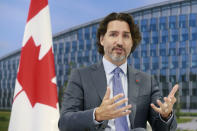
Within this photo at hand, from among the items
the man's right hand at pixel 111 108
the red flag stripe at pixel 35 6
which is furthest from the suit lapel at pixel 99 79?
the red flag stripe at pixel 35 6

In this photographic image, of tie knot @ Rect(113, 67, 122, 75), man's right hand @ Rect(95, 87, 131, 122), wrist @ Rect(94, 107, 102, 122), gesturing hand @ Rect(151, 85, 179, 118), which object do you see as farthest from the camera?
tie knot @ Rect(113, 67, 122, 75)

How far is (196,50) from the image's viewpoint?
46750 millimetres

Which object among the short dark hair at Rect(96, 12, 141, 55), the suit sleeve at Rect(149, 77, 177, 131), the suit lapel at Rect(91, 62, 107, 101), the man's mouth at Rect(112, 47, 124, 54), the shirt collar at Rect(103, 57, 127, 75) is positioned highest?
the short dark hair at Rect(96, 12, 141, 55)

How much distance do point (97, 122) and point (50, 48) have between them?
2.51m

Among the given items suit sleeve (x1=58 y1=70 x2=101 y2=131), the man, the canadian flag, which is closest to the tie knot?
the man

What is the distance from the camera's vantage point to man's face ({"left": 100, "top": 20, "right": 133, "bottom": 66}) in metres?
2.09

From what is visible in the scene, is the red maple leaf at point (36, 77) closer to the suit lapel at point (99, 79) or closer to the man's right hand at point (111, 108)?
the suit lapel at point (99, 79)

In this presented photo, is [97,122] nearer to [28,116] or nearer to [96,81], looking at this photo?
[96,81]

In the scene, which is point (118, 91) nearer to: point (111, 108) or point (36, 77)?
point (111, 108)

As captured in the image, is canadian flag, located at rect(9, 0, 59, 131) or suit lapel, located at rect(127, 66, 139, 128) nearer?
suit lapel, located at rect(127, 66, 139, 128)

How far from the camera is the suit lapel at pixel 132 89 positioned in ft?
6.82

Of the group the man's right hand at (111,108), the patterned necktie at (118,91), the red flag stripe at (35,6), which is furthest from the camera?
the red flag stripe at (35,6)

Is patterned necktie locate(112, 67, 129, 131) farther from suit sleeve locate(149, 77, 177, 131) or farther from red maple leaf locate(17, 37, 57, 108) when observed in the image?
red maple leaf locate(17, 37, 57, 108)

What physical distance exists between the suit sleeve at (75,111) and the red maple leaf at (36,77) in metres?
1.93
